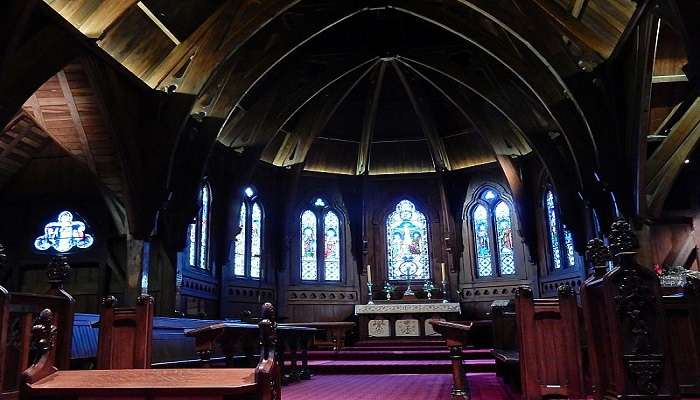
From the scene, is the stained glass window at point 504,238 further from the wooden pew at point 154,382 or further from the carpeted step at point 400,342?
the wooden pew at point 154,382

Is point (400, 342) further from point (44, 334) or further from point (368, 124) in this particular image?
point (44, 334)

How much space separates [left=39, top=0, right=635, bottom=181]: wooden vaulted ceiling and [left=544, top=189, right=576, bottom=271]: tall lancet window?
4.93 ft

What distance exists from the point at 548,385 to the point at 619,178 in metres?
5.60

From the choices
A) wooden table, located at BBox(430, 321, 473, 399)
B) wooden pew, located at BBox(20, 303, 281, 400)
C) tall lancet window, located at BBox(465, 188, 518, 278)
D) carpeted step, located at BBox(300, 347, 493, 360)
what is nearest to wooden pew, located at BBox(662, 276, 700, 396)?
wooden table, located at BBox(430, 321, 473, 399)

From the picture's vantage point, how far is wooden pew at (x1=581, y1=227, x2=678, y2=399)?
355 centimetres

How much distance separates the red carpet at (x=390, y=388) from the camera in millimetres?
6141

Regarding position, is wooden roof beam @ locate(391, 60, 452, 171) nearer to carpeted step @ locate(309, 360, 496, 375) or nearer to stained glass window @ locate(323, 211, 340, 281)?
stained glass window @ locate(323, 211, 340, 281)

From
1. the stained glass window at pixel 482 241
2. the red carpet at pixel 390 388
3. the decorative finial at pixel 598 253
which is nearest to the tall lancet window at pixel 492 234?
the stained glass window at pixel 482 241

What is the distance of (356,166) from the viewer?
16.9 m

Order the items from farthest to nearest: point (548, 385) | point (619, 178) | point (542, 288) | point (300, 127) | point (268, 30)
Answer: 1. point (300, 127)
2. point (542, 288)
3. point (268, 30)
4. point (619, 178)
5. point (548, 385)

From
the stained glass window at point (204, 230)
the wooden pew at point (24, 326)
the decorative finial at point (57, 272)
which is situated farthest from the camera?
the stained glass window at point (204, 230)

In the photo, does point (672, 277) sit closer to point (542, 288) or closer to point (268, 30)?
point (542, 288)

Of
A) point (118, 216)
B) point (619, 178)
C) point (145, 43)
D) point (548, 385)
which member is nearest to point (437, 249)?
point (619, 178)

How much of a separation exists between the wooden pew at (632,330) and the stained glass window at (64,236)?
1183 cm
